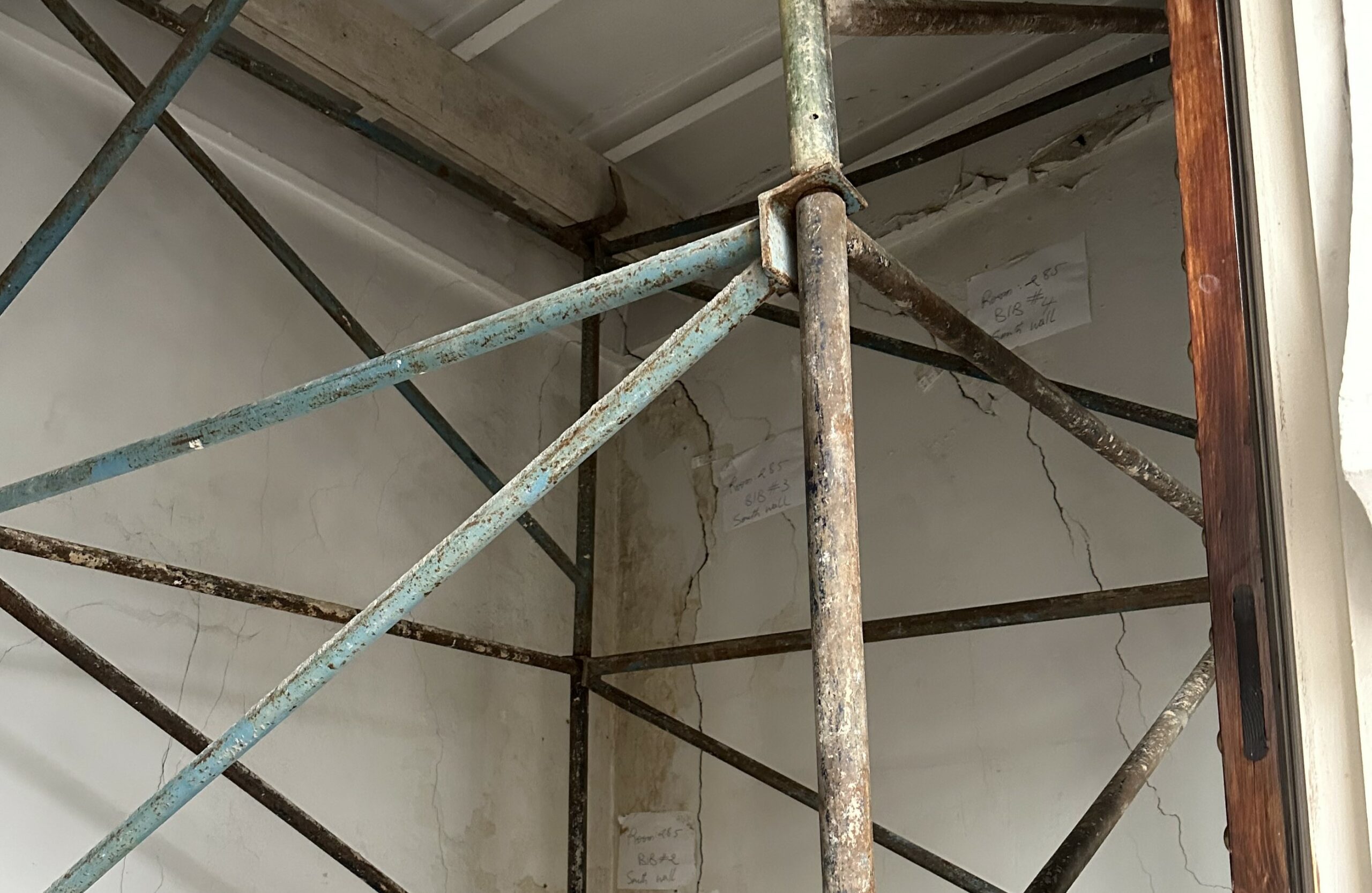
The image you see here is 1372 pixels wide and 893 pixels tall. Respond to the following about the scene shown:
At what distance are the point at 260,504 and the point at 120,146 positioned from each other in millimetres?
852

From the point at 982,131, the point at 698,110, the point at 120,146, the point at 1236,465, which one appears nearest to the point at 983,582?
the point at 982,131

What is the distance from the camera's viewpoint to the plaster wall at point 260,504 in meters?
2.25

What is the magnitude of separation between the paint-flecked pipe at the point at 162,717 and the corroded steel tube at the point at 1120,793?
1.26 m

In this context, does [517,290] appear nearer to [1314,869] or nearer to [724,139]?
[724,139]

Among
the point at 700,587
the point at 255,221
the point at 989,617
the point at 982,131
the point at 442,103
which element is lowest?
the point at 989,617

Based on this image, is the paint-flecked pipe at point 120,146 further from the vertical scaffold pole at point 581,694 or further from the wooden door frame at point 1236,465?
the wooden door frame at point 1236,465

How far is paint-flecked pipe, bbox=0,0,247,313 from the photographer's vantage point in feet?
6.59

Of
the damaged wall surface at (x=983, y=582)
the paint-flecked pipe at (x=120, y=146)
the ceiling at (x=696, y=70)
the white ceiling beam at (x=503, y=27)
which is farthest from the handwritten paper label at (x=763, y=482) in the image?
the paint-flecked pipe at (x=120, y=146)

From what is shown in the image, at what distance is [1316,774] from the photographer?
84cm

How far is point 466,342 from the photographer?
1409 mm

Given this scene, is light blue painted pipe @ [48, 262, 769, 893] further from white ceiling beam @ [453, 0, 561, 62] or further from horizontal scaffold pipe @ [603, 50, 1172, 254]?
white ceiling beam @ [453, 0, 561, 62]

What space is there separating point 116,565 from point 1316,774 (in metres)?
1.77

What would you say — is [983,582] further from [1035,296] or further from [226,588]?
[226,588]

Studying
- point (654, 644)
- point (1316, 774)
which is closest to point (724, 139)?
point (654, 644)
